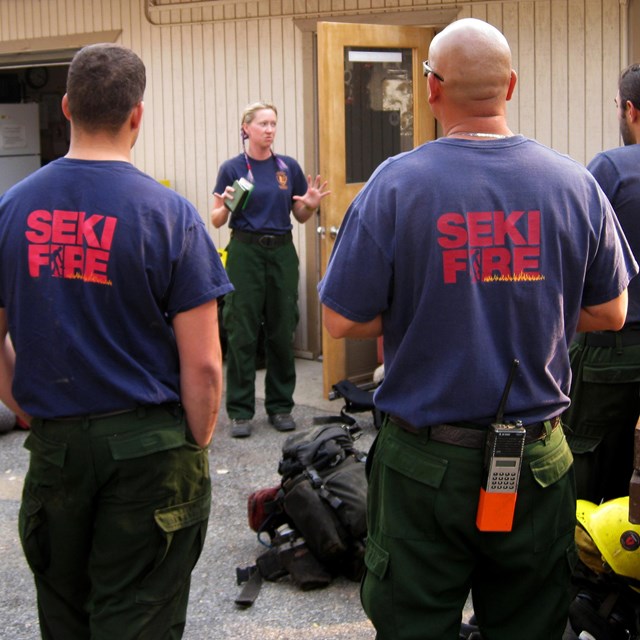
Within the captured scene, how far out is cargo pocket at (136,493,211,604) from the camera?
278cm

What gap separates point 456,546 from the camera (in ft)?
8.60

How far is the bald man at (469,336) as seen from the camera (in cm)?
255

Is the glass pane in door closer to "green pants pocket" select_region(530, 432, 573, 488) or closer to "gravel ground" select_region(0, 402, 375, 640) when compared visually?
"gravel ground" select_region(0, 402, 375, 640)

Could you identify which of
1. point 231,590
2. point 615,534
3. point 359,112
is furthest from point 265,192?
point 615,534

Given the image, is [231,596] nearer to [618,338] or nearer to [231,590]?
[231,590]

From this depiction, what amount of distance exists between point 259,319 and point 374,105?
5.80 ft

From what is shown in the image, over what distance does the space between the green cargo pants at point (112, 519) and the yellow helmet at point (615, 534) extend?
4.74ft

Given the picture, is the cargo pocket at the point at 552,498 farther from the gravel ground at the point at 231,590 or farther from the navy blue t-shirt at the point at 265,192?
the navy blue t-shirt at the point at 265,192

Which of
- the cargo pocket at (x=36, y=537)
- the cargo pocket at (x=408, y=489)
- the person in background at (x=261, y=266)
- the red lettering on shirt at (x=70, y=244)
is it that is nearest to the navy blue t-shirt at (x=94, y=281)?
the red lettering on shirt at (x=70, y=244)

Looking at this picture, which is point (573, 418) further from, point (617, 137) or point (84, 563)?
point (617, 137)

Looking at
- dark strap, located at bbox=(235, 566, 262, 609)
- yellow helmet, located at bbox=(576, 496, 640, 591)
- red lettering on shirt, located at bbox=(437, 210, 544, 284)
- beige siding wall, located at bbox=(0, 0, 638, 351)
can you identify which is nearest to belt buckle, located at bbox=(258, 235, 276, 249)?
beige siding wall, located at bbox=(0, 0, 638, 351)

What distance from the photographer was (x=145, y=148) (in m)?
9.61

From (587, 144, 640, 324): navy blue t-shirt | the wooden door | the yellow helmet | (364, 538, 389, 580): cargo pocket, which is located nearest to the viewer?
(364, 538, 389, 580): cargo pocket

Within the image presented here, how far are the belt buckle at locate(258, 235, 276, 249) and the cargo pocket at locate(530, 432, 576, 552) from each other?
13.8 feet
